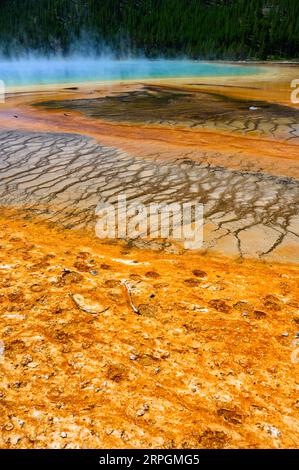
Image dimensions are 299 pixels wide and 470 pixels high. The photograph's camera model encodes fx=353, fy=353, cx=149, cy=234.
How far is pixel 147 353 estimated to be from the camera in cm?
231

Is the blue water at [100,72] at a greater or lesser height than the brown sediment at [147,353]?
greater

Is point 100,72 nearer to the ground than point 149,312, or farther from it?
farther from it

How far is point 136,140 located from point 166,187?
285cm

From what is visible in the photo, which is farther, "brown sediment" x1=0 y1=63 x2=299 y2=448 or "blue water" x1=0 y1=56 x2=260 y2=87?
"blue water" x1=0 y1=56 x2=260 y2=87

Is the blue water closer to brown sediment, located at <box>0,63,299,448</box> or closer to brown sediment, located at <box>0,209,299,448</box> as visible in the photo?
brown sediment, located at <box>0,63,299,448</box>

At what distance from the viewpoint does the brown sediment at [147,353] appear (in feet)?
5.90

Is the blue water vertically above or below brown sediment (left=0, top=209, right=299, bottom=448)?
above

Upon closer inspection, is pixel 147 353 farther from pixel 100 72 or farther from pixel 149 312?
pixel 100 72

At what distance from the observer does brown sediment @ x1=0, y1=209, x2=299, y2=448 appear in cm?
180

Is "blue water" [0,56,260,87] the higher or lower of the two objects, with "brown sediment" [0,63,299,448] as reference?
higher

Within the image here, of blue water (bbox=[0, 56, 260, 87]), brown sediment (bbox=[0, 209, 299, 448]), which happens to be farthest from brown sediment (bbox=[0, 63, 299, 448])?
blue water (bbox=[0, 56, 260, 87])

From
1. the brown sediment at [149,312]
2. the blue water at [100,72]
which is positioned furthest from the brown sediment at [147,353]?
the blue water at [100,72]

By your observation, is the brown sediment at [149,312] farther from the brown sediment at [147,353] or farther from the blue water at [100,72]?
the blue water at [100,72]

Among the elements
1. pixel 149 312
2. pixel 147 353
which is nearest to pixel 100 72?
pixel 149 312
